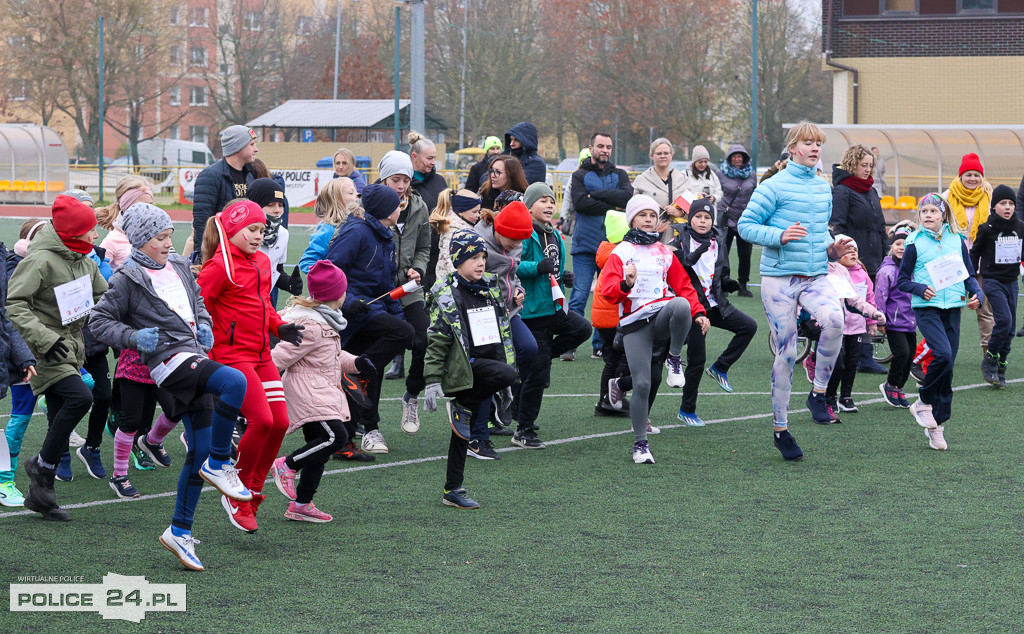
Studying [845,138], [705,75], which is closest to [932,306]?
[845,138]

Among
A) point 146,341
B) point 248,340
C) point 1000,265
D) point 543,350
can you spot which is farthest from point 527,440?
point 1000,265

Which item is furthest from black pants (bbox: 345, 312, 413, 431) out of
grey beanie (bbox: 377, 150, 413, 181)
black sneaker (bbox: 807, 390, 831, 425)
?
black sneaker (bbox: 807, 390, 831, 425)

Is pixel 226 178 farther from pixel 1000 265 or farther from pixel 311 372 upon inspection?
pixel 1000 265

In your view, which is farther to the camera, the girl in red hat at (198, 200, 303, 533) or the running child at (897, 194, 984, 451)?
the running child at (897, 194, 984, 451)

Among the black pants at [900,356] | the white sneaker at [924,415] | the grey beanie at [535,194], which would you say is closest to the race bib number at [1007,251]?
the black pants at [900,356]

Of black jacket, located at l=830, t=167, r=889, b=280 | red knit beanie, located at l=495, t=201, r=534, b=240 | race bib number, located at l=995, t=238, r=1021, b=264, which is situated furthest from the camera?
race bib number, located at l=995, t=238, r=1021, b=264

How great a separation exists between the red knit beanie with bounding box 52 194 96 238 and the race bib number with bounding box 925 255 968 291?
18.7 feet

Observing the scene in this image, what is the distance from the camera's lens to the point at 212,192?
8867mm

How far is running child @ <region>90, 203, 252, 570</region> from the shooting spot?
5859mm

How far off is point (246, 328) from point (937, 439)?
4842mm

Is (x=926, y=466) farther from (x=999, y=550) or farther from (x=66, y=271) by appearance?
(x=66, y=271)

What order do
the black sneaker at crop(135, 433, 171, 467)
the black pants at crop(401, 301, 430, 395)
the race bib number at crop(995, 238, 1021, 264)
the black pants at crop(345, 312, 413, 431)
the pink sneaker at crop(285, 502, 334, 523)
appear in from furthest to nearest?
the race bib number at crop(995, 238, 1021, 264) → the black pants at crop(401, 301, 430, 395) → the black pants at crop(345, 312, 413, 431) → the black sneaker at crop(135, 433, 171, 467) → the pink sneaker at crop(285, 502, 334, 523)

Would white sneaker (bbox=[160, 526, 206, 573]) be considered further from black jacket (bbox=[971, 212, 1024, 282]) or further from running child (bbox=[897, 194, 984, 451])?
black jacket (bbox=[971, 212, 1024, 282])

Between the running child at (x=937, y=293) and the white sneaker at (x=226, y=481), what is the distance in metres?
4.77
